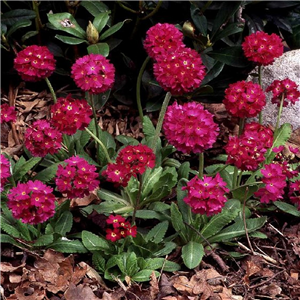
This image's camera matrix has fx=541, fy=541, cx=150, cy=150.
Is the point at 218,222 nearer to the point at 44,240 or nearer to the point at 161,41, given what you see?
the point at 44,240

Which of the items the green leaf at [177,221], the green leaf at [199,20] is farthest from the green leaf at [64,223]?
the green leaf at [199,20]

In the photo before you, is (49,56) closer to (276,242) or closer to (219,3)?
(219,3)

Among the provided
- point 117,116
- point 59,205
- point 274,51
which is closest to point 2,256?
point 59,205

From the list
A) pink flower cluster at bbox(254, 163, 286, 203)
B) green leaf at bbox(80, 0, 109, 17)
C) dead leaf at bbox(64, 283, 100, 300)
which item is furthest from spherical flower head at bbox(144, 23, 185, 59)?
dead leaf at bbox(64, 283, 100, 300)

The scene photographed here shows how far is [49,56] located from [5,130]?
2.85ft

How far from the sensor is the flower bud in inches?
133

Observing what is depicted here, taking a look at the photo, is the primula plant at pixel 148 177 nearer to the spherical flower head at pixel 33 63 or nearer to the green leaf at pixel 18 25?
the spherical flower head at pixel 33 63

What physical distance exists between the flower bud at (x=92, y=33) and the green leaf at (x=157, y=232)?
126 cm

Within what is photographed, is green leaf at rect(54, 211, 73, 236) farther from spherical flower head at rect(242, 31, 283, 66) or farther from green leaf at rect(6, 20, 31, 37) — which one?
spherical flower head at rect(242, 31, 283, 66)

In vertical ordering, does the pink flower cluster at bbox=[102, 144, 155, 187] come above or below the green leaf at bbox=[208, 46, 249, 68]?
above

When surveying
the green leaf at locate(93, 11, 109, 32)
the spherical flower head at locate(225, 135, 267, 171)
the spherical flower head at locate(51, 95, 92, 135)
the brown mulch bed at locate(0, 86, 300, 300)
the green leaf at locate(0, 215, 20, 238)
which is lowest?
the brown mulch bed at locate(0, 86, 300, 300)

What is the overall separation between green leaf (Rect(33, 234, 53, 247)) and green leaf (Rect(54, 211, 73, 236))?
0.45 ft

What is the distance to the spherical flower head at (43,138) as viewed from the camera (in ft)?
9.03

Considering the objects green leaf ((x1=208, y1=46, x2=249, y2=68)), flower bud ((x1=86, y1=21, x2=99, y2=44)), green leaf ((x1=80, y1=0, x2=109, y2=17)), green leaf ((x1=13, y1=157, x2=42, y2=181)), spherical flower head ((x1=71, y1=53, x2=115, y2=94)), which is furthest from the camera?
green leaf ((x1=208, y1=46, x2=249, y2=68))
